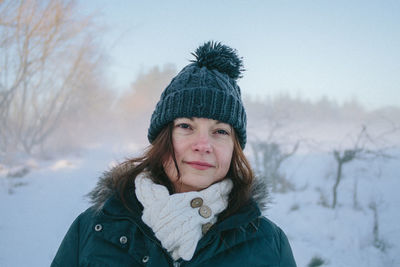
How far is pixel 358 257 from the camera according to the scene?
6.54 feet

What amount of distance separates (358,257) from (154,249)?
1.95 meters

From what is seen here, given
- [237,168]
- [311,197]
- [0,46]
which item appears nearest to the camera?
[237,168]

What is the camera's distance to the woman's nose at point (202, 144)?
1.08 meters

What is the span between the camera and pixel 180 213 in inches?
41.9

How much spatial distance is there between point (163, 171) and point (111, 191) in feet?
0.97

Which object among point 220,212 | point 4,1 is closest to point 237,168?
point 220,212

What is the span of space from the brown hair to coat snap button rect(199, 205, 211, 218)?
10 cm

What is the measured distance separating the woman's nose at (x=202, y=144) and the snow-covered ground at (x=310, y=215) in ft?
2.52

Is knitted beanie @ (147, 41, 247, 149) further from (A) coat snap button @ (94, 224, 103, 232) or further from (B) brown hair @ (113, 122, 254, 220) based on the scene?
(A) coat snap button @ (94, 224, 103, 232)

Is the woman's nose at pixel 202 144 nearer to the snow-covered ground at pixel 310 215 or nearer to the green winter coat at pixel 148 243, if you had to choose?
the green winter coat at pixel 148 243

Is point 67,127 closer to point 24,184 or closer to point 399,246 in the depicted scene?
point 24,184

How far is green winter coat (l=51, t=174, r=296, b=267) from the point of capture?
0.99 m

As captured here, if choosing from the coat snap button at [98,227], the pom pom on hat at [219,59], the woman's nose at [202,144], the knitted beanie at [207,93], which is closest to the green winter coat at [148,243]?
the coat snap button at [98,227]

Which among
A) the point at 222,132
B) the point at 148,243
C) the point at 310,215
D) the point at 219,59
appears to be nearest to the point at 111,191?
the point at 148,243
